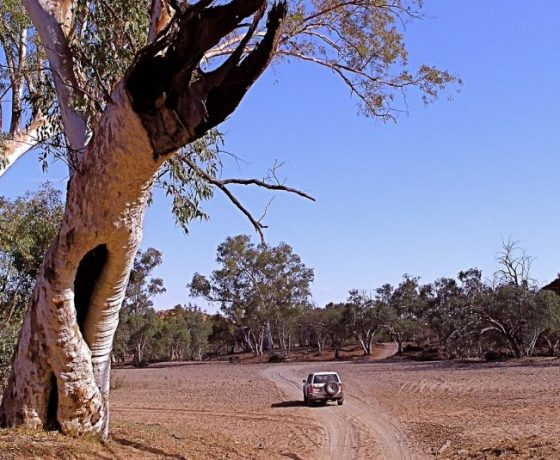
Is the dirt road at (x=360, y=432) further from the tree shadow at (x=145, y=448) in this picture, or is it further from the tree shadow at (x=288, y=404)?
the tree shadow at (x=145, y=448)

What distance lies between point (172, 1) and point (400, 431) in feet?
33.9

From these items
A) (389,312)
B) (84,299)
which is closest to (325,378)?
(84,299)

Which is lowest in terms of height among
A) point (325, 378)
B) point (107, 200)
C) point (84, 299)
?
point (325, 378)

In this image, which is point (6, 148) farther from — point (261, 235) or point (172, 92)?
point (172, 92)

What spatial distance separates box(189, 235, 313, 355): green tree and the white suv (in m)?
40.2

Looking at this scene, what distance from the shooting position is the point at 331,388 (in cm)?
1869

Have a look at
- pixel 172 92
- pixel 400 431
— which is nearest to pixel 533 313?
pixel 400 431

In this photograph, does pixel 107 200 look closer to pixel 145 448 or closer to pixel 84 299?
pixel 84 299

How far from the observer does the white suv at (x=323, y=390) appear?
61.0 feet

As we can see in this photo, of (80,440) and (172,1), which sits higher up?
(172,1)

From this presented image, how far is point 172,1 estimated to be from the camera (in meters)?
5.17

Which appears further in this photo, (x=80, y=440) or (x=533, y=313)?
(x=533, y=313)

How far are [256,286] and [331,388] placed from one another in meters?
43.2

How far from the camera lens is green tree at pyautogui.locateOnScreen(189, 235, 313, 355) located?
60.9m
